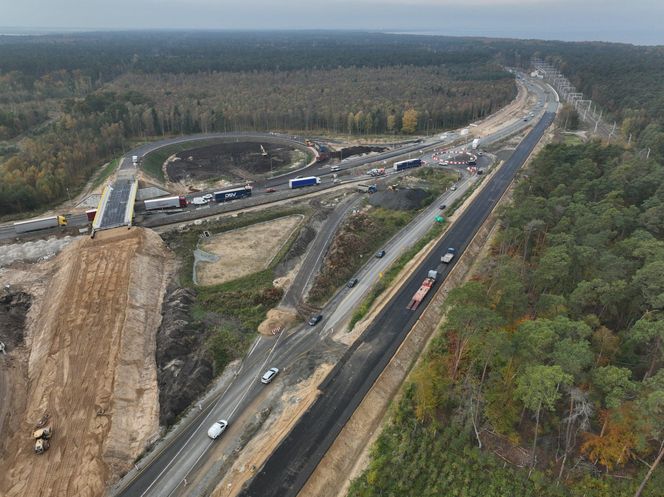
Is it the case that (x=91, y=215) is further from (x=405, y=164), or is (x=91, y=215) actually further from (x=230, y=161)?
(x=405, y=164)

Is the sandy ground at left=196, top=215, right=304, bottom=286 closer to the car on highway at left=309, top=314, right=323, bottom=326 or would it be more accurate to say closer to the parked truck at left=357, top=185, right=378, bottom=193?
the car on highway at left=309, top=314, right=323, bottom=326

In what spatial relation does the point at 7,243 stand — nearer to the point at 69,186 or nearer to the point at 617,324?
the point at 69,186

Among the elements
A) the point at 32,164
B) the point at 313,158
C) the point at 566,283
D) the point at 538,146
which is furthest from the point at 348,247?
the point at 538,146

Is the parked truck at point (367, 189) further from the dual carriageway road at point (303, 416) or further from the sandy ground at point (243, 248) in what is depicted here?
the dual carriageway road at point (303, 416)

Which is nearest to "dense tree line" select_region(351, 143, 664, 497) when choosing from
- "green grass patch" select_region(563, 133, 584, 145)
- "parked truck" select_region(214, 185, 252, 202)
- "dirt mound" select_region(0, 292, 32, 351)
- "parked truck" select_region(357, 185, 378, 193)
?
"dirt mound" select_region(0, 292, 32, 351)

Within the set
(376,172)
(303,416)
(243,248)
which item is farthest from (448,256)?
(376,172)

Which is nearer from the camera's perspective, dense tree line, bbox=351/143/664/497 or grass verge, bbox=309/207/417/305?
dense tree line, bbox=351/143/664/497

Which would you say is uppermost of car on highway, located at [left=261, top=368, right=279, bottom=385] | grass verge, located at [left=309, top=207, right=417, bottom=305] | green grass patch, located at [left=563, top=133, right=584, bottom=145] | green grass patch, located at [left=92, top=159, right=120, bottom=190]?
green grass patch, located at [left=563, top=133, right=584, bottom=145]
